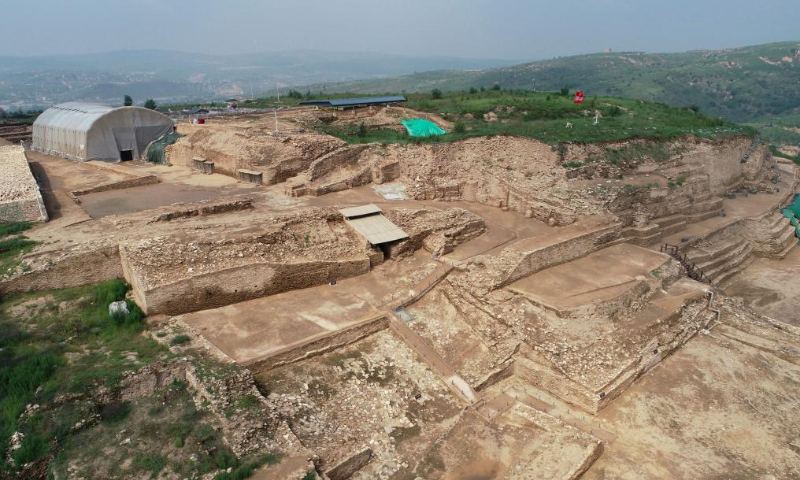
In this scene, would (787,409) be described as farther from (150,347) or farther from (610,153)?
(150,347)

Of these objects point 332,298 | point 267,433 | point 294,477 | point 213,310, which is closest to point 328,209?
point 332,298

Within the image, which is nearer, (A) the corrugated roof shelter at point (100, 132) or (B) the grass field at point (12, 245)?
(B) the grass field at point (12, 245)

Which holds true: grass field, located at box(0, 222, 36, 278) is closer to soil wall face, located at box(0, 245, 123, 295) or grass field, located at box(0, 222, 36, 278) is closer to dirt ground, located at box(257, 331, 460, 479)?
soil wall face, located at box(0, 245, 123, 295)

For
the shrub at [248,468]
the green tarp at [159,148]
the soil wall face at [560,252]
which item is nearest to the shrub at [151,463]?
the shrub at [248,468]

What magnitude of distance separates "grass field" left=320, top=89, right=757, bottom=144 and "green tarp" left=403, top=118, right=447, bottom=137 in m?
0.62

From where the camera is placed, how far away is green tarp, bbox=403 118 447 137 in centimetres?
2336

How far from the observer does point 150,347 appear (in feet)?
33.6

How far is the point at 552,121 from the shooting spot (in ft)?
79.2

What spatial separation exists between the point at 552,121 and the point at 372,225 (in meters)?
13.4

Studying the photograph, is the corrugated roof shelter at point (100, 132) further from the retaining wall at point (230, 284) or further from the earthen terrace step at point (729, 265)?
the earthen terrace step at point (729, 265)

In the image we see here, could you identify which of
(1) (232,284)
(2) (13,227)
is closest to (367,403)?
(1) (232,284)

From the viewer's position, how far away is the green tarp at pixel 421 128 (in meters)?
23.4

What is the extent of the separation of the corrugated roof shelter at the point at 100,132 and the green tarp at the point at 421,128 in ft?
43.0

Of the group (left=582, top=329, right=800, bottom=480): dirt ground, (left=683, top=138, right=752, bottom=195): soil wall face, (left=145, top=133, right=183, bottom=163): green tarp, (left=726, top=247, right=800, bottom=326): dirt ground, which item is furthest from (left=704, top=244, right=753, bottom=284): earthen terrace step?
(left=145, top=133, right=183, bottom=163): green tarp
